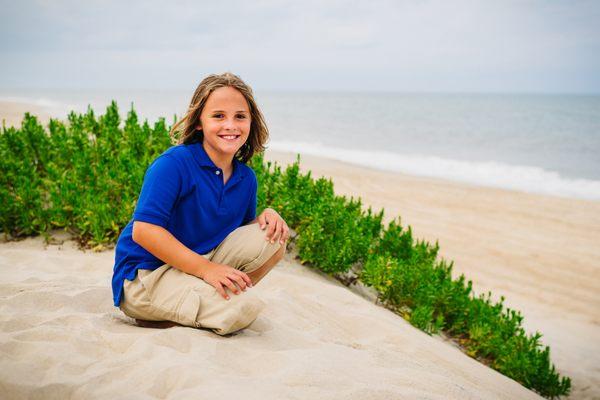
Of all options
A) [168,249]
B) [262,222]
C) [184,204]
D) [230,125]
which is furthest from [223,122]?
[168,249]

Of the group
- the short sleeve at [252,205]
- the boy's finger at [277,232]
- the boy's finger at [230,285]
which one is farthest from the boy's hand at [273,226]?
the boy's finger at [230,285]

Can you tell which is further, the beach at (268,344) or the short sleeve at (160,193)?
the short sleeve at (160,193)

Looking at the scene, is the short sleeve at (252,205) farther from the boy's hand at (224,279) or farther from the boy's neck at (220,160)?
the boy's hand at (224,279)

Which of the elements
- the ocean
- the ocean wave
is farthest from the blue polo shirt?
the ocean

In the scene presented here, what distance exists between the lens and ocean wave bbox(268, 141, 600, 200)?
1538 centimetres

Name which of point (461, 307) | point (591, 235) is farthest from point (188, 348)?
point (591, 235)

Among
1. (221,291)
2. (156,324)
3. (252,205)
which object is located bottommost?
(156,324)

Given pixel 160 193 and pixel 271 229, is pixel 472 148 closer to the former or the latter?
pixel 271 229

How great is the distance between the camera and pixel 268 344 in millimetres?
2639

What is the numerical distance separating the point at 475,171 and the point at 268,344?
1722cm

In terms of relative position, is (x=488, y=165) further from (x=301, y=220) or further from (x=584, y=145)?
(x=301, y=220)

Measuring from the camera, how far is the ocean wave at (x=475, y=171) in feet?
50.4

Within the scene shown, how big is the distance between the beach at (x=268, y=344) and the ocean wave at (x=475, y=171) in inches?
374

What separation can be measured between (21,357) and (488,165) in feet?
65.1
